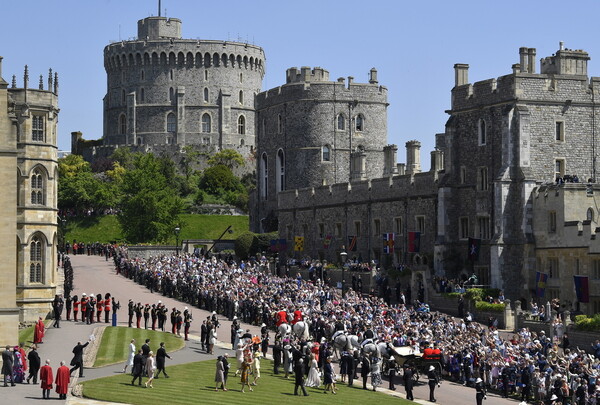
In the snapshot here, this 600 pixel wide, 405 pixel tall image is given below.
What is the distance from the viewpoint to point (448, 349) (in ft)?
140

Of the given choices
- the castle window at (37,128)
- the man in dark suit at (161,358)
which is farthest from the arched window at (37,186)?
the man in dark suit at (161,358)

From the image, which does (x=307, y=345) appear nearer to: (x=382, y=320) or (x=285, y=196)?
(x=382, y=320)

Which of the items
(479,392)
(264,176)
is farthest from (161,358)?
(264,176)

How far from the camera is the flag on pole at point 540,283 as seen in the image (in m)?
54.9

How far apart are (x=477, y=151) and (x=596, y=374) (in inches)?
985

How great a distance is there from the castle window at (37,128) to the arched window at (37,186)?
154cm

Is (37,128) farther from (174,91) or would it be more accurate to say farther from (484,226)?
(174,91)

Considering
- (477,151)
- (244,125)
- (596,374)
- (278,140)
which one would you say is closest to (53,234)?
(477,151)

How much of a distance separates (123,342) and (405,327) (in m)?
11.2

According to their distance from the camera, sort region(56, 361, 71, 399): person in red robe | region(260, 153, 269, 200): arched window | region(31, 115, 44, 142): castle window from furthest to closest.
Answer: region(260, 153, 269, 200): arched window → region(31, 115, 44, 142): castle window → region(56, 361, 71, 399): person in red robe

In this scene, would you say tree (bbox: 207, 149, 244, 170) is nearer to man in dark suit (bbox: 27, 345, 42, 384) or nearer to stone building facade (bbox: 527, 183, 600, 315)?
stone building facade (bbox: 527, 183, 600, 315)

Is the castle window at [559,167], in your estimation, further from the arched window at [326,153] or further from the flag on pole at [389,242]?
the arched window at [326,153]

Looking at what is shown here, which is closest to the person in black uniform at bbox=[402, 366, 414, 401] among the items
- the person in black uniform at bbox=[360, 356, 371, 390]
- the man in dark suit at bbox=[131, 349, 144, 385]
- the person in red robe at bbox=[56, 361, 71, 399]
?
the person in black uniform at bbox=[360, 356, 371, 390]

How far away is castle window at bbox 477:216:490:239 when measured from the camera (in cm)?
5953
